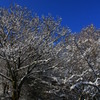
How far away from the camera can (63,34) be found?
12.2 metres

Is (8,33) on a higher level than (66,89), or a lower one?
higher

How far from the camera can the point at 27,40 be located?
10508 millimetres

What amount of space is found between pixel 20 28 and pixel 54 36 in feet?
9.00

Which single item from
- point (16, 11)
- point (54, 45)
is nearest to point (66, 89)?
point (54, 45)

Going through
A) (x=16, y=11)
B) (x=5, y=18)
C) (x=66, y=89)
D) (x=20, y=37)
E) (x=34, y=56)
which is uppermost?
(x=16, y=11)

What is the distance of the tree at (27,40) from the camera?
10.6m

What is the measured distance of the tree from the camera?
10609mm

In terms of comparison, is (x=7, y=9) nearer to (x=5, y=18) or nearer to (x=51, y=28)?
(x=5, y=18)

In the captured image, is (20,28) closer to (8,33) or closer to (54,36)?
(8,33)

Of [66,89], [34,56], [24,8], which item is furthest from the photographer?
[24,8]

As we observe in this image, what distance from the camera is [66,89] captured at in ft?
29.2

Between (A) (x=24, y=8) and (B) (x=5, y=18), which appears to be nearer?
(B) (x=5, y=18)

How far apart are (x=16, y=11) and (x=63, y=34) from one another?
169 inches

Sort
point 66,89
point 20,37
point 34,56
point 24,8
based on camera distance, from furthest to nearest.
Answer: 1. point 24,8
2. point 34,56
3. point 20,37
4. point 66,89
